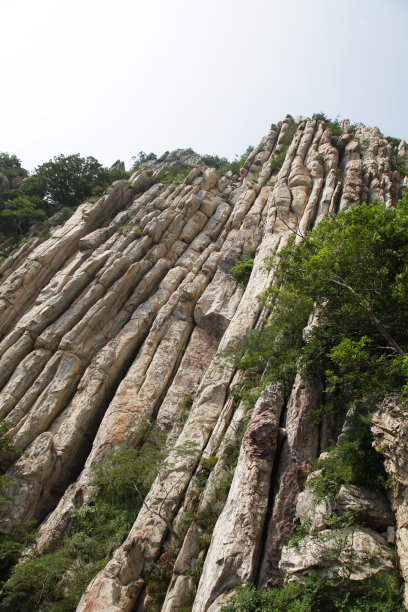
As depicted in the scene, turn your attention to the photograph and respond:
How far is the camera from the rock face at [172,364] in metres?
13.3

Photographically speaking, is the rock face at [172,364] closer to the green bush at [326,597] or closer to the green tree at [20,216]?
the green bush at [326,597]

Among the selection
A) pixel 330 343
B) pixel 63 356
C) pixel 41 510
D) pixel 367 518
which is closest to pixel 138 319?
pixel 63 356

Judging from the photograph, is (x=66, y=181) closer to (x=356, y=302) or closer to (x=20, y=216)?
(x=20, y=216)

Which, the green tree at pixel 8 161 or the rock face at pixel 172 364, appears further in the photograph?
the green tree at pixel 8 161

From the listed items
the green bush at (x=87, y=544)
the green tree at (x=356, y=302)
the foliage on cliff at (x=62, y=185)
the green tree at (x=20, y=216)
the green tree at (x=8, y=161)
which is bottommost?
the green bush at (x=87, y=544)

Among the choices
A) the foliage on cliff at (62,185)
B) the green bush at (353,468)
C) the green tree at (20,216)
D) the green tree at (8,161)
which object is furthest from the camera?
the green tree at (8,161)

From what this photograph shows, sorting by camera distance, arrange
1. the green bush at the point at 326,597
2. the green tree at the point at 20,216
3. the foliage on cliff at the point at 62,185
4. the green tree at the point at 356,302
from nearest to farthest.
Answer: the green bush at the point at 326,597, the green tree at the point at 356,302, the green tree at the point at 20,216, the foliage on cliff at the point at 62,185

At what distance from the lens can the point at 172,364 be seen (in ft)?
91.1

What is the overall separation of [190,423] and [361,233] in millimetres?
14265

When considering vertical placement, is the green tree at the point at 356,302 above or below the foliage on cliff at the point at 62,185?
below

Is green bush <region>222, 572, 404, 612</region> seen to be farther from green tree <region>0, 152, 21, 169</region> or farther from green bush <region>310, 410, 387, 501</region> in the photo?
green tree <region>0, 152, 21, 169</region>

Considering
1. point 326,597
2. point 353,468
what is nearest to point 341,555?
point 326,597

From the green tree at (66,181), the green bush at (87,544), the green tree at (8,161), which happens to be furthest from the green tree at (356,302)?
the green tree at (8,161)

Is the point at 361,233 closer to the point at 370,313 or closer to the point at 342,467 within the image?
the point at 370,313
